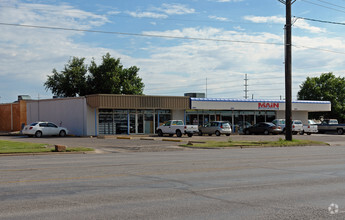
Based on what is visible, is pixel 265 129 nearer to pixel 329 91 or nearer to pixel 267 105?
pixel 267 105

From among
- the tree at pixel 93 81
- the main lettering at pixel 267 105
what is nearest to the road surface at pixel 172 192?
the main lettering at pixel 267 105

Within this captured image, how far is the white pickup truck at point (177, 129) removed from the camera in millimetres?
39719

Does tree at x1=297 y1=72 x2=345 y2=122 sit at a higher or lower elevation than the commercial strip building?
higher

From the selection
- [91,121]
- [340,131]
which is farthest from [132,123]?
[340,131]

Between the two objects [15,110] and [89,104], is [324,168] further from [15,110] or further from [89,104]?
[15,110]

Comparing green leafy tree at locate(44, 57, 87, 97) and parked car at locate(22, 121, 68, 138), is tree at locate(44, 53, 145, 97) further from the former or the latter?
parked car at locate(22, 121, 68, 138)

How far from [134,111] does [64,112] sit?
23.4 ft

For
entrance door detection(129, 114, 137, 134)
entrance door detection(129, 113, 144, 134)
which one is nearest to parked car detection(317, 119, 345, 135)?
entrance door detection(129, 113, 144, 134)

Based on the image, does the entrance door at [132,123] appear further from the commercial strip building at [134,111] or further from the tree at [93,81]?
the tree at [93,81]

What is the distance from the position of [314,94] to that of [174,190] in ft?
225

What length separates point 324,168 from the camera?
14305mm

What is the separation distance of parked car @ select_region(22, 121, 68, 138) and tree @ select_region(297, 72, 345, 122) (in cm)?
4826

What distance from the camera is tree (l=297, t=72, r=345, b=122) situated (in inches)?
2825

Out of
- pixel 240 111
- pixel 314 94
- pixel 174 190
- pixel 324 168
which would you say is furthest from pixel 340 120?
pixel 174 190
